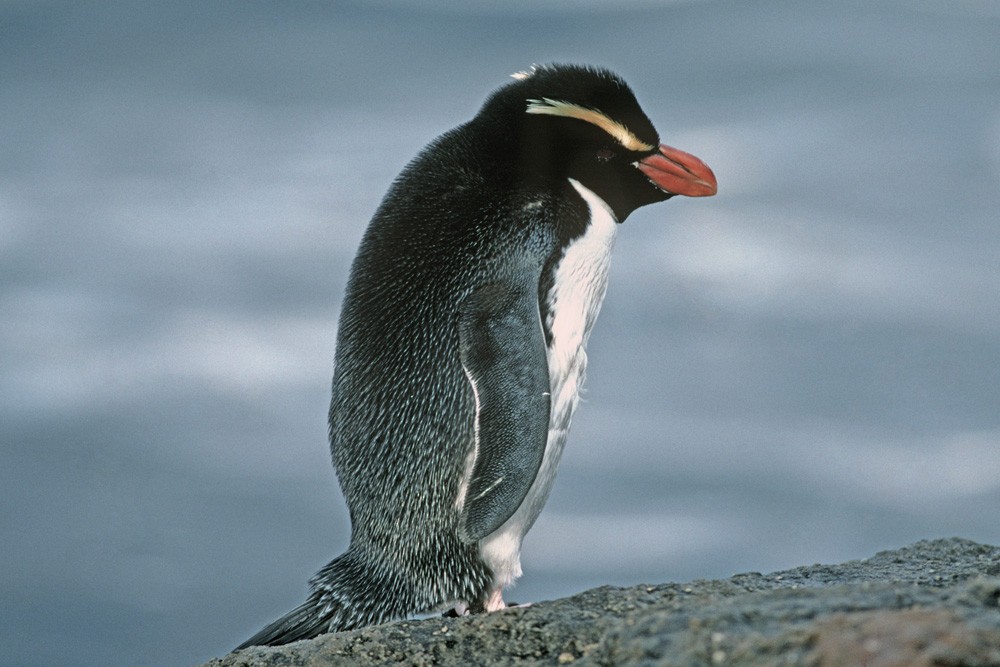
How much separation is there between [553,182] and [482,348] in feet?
2.47

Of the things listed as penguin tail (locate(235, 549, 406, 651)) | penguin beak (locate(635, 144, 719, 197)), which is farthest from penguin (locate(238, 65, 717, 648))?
penguin beak (locate(635, 144, 719, 197))

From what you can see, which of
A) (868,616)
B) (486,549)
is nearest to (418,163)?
(486,549)

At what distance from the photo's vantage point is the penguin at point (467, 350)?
3912 millimetres

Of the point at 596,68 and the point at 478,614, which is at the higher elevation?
the point at 596,68

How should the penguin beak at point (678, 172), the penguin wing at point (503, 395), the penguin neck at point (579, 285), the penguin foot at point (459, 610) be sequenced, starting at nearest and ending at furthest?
the penguin wing at point (503, 395) < the penguin foot at point (459, 610) < the penguin neck at point (579, 285) < the penguin beak at point (678, 172)

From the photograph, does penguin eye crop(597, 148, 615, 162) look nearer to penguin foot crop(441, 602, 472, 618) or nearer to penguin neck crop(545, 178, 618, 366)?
penguin neck crop(545, 178, 618, 366)

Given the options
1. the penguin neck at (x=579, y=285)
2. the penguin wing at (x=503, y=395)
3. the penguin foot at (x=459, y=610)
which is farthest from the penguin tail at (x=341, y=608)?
the penguin neck at (x=579, y=285)

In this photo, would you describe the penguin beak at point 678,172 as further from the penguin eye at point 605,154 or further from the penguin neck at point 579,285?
the penguin neck at point 579,285

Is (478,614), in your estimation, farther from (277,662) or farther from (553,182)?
(553,182)

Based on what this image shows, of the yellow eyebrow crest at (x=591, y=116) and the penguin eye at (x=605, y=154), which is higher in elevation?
the yellow eyebrow crest at (x=591, y=116)

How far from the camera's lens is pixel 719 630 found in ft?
7.89

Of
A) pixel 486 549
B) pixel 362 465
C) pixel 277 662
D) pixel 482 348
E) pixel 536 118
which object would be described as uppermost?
pixel 536 118

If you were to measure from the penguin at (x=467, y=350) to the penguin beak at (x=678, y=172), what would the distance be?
0.66 feet

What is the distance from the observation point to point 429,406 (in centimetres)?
396
